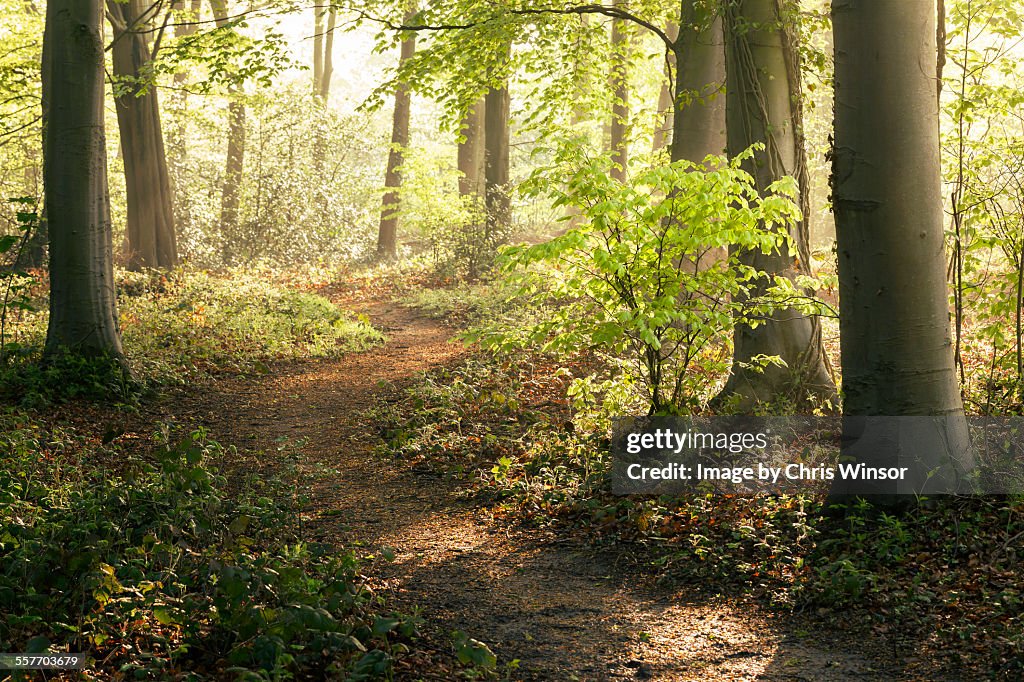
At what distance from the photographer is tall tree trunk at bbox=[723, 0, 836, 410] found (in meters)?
6.79

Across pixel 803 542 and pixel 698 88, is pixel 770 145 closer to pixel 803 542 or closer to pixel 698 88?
pixel 698 88

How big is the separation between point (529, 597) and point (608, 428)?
2318 mm

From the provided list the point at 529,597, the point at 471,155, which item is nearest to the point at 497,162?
the point at 471,155

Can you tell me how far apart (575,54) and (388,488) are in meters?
6.32

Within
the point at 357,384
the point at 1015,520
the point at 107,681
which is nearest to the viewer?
the point at 107,681

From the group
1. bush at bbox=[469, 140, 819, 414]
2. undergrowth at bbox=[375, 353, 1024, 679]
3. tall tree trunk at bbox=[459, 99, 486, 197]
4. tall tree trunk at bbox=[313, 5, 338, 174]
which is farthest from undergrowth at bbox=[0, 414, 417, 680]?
tall tree trunk at bbox=[459, 99, 486, 197]

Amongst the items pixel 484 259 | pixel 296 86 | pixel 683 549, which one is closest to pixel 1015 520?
pixel 683 549

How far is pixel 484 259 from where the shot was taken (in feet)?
58.8

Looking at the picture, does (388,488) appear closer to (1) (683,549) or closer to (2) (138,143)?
(1) (683,549)

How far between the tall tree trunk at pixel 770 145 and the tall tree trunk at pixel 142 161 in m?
10.8

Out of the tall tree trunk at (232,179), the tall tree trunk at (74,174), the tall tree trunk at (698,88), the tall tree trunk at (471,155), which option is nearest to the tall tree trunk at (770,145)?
the tall tree trunk at (698,88)

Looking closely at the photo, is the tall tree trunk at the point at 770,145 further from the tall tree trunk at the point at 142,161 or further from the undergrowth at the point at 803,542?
the tall tree trunk at the point at 142,161

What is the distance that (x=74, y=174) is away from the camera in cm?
839

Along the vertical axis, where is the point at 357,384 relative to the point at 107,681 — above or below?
above
